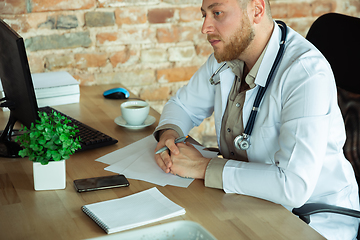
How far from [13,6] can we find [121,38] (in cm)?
55

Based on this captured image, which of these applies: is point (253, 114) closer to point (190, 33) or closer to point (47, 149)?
point (47, 149)

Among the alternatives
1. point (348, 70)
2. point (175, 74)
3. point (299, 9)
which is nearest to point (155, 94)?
point (175, 74)

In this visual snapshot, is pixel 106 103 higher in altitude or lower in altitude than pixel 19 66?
lower

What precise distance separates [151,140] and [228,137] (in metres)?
0.30

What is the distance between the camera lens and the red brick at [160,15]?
2.10m

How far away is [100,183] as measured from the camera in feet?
3.68

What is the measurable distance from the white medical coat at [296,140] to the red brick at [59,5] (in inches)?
36.0

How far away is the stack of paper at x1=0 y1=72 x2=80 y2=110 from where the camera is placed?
1.77m

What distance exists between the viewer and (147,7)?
2.08 meters

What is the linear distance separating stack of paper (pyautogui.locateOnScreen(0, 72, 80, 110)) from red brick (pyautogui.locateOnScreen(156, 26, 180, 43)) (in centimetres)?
57

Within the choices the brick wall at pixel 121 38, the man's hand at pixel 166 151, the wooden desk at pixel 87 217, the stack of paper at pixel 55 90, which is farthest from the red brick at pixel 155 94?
the wooden desk at pixel 87 217

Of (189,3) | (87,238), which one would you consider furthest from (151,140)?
(189,3)

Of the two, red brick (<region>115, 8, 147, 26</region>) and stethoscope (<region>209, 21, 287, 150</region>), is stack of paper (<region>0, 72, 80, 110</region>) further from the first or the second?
stethoscope (<region>209, 21, 287, 150</region>)

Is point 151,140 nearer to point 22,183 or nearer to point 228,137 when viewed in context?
point 228,137
